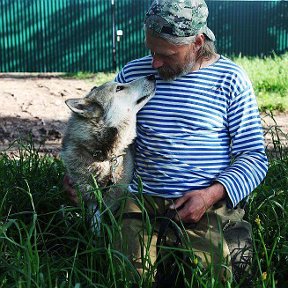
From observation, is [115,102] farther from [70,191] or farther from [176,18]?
[176,18]

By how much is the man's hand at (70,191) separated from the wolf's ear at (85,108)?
1.38 feet

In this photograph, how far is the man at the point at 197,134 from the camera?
366cm

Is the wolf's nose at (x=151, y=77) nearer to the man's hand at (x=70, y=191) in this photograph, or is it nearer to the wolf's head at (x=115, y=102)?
the wolf's head at (x=115, y=102)

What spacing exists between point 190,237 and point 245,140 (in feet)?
2.10

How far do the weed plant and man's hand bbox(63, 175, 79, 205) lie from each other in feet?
0.23

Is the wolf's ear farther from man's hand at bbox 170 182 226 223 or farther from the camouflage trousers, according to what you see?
man's hand at bbox 170 182 226 223

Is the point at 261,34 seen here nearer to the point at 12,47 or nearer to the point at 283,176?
the point at 12,47

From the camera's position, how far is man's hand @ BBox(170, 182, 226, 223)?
Result: 3.49m

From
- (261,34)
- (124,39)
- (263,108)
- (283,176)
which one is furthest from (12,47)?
(283,176)

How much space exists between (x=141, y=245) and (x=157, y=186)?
0.53 metres

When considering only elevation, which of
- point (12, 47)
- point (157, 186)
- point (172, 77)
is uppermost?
point (172, 77)

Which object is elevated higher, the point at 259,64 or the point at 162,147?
the point at 162,147

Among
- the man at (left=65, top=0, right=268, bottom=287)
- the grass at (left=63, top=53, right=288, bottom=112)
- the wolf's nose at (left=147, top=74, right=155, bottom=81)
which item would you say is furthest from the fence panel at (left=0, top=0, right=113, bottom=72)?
the man at (left=65, top=0, right=268, bottom=287)

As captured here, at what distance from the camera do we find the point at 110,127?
412 cm
